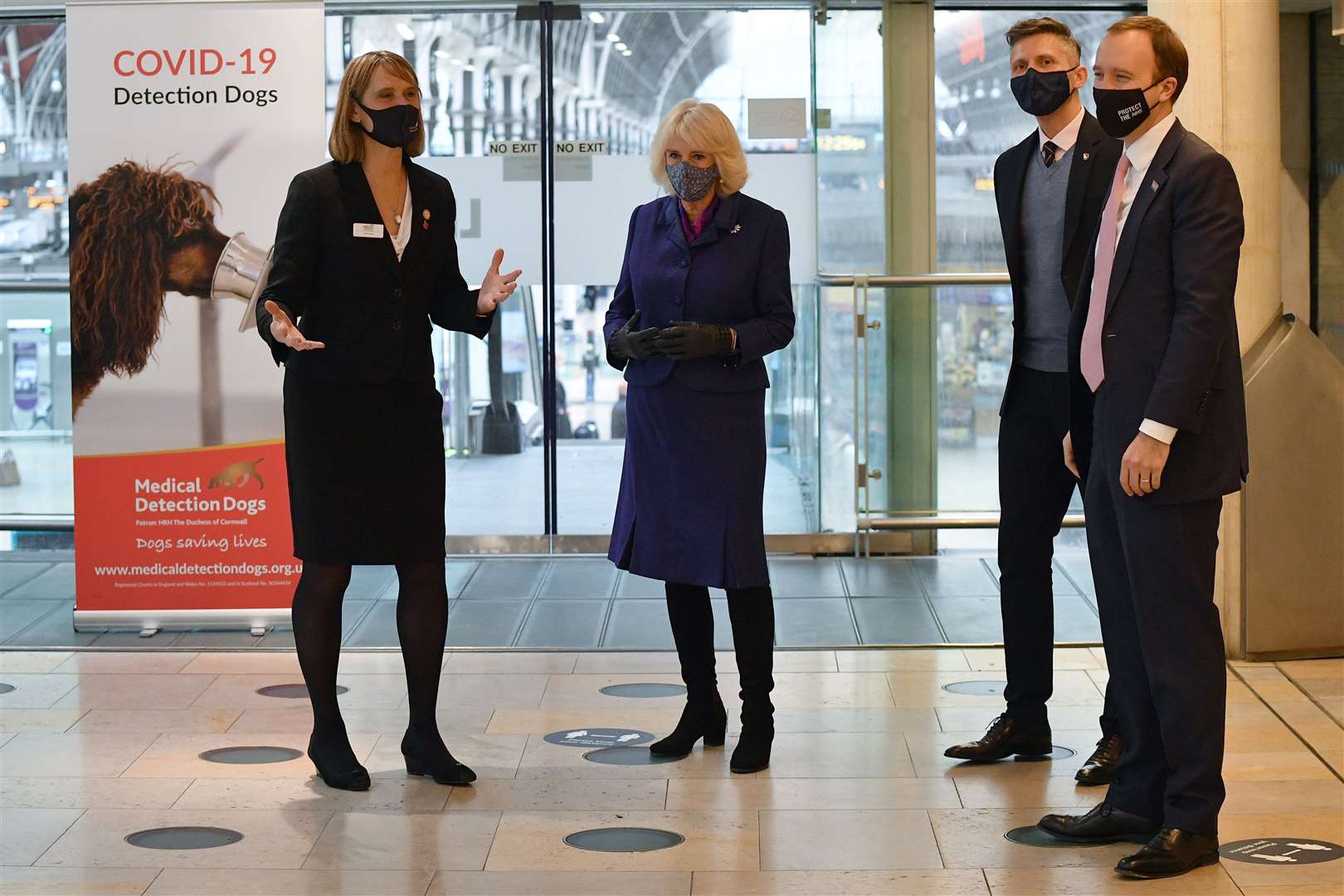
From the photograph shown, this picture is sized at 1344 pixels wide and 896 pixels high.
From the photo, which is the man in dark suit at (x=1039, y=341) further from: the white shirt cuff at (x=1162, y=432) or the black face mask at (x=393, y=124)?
the black face mask at (x=393, y=124)

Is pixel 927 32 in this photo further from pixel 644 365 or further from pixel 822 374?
pixel 644 365

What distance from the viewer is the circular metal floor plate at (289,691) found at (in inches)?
191

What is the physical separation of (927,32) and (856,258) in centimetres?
104

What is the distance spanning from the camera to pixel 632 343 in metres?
3.95

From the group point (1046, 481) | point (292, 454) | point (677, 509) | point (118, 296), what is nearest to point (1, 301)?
point (118, 296)

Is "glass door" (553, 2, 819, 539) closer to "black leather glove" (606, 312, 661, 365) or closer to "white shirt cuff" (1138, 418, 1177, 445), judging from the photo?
"black leather glove" (606, 312, 661, 365)

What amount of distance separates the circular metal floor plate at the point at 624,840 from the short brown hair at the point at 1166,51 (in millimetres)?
1820

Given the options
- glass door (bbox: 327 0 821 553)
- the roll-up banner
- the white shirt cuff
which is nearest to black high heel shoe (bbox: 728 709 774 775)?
the white shirt cuff

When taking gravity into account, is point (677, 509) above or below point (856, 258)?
below

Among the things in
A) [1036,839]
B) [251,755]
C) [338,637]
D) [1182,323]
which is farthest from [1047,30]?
[251,755]

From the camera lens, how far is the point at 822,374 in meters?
7.43

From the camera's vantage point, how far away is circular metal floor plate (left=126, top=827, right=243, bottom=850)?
139 inches

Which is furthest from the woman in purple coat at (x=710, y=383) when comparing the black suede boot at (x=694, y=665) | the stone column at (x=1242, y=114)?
→ the stone column at (x=1242, y=114)

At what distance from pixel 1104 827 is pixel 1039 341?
1139 mm
